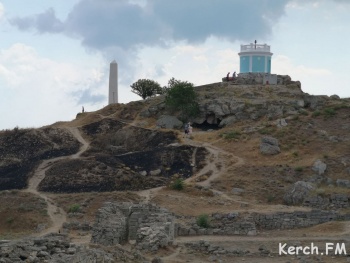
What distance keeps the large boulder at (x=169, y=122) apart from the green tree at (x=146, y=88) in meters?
11.3

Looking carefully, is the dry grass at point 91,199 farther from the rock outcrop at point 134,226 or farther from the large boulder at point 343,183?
the large boulder at point 343,183

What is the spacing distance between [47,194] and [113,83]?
26.8m

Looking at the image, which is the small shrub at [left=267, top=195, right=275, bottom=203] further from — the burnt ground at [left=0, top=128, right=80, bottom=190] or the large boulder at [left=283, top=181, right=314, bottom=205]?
the burnt ground at [left=0, top=128, right=80, bottom=190]

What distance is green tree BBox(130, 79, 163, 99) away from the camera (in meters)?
63.7

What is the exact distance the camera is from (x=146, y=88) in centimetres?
6362

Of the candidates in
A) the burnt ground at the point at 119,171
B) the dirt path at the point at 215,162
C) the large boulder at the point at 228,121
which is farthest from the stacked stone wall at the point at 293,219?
the large boulder at the point at 228,121

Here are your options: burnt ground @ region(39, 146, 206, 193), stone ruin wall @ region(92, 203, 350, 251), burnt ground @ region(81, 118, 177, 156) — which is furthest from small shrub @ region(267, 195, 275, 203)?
burnt ground @ region(81, 118, 177, 156)

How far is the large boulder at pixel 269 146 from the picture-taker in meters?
42.5

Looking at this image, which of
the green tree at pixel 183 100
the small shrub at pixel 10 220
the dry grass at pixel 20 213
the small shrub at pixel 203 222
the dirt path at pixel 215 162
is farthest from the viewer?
the green tree at pixel 183 100

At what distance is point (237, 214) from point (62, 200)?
33.5ft

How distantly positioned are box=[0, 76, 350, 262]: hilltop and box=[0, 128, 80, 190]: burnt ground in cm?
11

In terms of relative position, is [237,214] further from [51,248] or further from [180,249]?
[51,248]

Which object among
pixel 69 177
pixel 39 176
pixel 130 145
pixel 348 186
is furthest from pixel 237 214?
pixel 130 145

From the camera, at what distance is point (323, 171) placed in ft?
124
